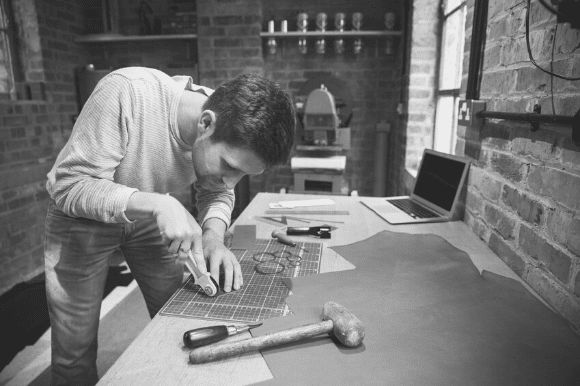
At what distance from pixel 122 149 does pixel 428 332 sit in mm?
907

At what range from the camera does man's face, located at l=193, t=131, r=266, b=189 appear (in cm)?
105

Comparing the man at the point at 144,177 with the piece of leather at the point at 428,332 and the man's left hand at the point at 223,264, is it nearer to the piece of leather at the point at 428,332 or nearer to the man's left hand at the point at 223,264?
the man's left hand at the point at 223,264

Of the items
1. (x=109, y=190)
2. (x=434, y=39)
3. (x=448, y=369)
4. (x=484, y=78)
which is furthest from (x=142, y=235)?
(x=434, y=39)

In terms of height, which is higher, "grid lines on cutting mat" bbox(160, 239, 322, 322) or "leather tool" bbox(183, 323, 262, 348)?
"leather tool" bbox(183, 323, 262, 348)

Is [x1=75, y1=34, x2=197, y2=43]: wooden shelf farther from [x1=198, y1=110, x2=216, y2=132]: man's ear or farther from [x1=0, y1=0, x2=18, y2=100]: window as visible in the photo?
[x1=198, y1=110, x2=216, y2=132]: man's ear

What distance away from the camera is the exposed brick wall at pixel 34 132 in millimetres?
2809

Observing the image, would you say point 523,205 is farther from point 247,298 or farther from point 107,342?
point 107,342

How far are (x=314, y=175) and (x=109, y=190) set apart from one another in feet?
6.95

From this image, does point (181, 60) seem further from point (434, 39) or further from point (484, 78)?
point (484, 78)

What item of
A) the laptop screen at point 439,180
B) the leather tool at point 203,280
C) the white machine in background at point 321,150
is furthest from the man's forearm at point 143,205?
the white machine in background at point 321,150

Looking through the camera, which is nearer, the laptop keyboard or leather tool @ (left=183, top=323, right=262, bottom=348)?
leather tool @ (left=183, top=323, right=262, bottom=348)

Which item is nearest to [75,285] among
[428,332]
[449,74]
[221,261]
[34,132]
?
[221,261]

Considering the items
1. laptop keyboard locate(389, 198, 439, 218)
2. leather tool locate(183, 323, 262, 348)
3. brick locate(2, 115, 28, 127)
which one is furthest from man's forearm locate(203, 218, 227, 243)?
brick locate(2, 115, 28, 127)

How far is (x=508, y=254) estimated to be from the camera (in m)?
1.26
